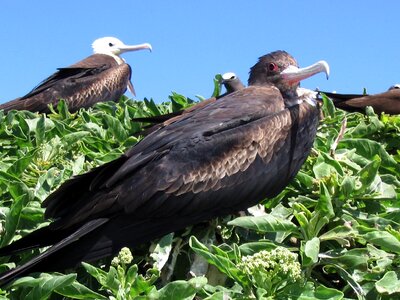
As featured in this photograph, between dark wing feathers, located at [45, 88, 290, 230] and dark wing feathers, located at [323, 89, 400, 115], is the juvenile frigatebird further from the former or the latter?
dark wing feathers, located at [45, 88, 290, 230]

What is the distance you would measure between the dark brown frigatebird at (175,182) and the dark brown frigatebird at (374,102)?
136cm

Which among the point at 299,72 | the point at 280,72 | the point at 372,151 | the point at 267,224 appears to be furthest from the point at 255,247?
the point at 280,72

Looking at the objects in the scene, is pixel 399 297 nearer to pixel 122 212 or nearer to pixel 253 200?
pixel 253 200

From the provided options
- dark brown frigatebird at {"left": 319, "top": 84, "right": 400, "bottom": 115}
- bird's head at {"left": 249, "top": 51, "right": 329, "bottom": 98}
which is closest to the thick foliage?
bird's head at {"left": 249, "top": 51, "right": 329, "bottom": 98}

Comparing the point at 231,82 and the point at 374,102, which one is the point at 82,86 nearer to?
the point at 231,82

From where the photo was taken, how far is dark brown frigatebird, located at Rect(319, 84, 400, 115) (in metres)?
4.66

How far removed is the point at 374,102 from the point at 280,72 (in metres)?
0.85

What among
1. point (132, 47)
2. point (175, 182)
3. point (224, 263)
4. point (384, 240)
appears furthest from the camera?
point (132, 47)

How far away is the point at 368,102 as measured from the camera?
4.73 metres

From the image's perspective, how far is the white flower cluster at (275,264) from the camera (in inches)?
84.6


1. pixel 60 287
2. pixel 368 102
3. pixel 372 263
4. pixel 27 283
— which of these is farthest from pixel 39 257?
pixel 368 102

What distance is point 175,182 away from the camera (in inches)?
117

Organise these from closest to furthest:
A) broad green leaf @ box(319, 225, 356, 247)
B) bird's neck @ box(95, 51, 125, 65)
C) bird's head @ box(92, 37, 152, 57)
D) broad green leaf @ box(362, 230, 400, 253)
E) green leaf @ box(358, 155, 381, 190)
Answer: broad green leaf @ box(362, 230, 400, 253), broad green leaf @ box(319, 225, 356, 247), green leaf @ box(358, 155, 381, 190), bird's neck @ box(95, 51, 125, 65), bird's head @ box(92, 37, 152, 57)

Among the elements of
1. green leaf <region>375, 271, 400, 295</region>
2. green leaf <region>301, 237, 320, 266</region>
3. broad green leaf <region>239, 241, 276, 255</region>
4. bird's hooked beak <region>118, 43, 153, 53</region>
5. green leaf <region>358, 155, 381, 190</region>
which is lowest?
green leaf <region>375, 271, 400, 295</region>
